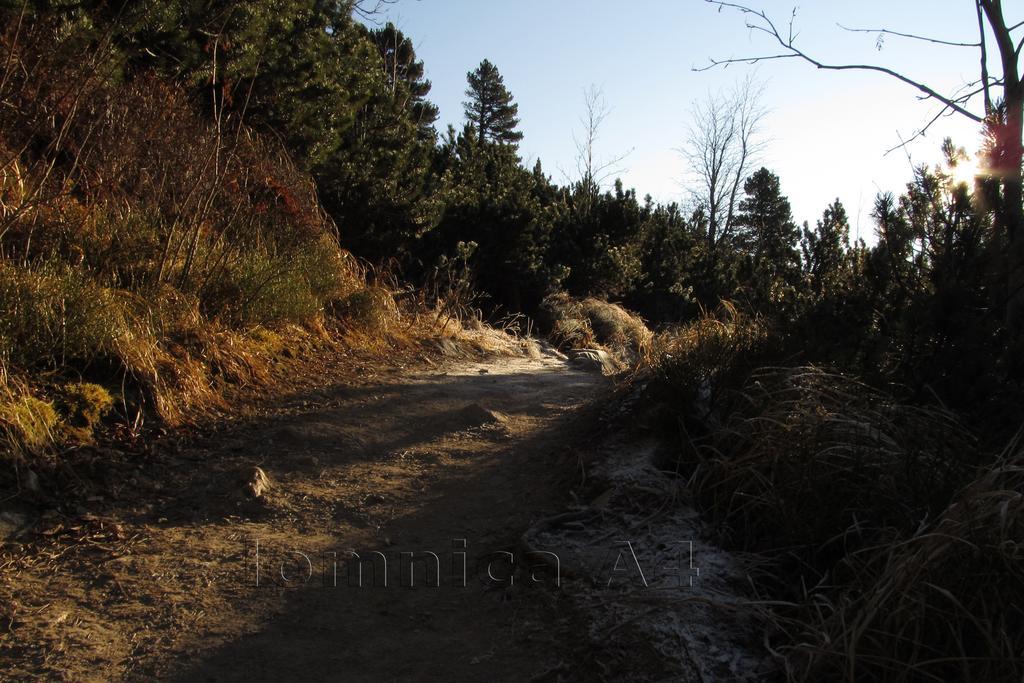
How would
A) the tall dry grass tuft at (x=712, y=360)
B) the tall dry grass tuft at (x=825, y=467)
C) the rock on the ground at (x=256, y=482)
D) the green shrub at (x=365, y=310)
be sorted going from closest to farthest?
the tall dry grass tuft at (x=825, y=467) → the rock on the ground at (x=256, y=482) → the tall dry grass tuft at (x=712, y=360) → the green shrub at (x=365, y=310)

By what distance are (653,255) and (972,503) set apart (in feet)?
64.2

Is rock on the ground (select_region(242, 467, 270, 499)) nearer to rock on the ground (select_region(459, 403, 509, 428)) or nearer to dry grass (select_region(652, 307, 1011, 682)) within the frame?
rock on the ground (select_region(459, 403, 509, 428))

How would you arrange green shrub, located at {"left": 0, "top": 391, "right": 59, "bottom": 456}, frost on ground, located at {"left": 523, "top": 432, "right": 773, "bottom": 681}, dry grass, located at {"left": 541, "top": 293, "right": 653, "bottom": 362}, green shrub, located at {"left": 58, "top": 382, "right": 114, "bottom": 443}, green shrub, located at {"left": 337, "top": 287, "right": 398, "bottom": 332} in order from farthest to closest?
dry grass, located at {"left": 541, "top": 293, "right": 653, "bottom": 362}
green shrub, located at {"left": 337, "top": 287, "right": 398, "bottom": 332}
green shrub, located at {"left": 58, "top": 382, "right": 114, "bottom": 443}
green shrub, located at {"left": 0, "top": 391, "right": 59, "bottom": 456}
frost on ground, located at {"left": 523, "top": 432, "right": 773, "bottom": 681}

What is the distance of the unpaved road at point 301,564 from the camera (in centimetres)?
295

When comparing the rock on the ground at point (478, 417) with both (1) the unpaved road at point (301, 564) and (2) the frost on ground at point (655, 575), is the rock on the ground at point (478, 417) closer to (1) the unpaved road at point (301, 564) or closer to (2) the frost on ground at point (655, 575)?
(1) the unpaved road at point (301, 564)

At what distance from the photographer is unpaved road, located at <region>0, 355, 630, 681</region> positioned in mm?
2947

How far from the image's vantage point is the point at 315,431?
18.0 ft

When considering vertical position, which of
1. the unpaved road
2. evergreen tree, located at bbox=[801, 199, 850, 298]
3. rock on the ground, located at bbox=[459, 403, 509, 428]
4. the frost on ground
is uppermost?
evergreen tree, located at bbox=[801, 199, 850, 298]

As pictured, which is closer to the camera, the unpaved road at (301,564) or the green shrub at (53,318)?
the unpaved road at (301,564)

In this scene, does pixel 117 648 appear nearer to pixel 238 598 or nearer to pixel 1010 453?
pixel 238 598

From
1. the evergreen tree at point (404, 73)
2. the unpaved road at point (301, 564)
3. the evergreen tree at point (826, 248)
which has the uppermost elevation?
the evergreen tree at point (404, 73)

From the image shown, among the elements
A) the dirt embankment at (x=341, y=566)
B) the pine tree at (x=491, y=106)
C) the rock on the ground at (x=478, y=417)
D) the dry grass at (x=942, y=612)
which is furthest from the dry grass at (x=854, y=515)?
the pine tree at (x=491, y=106)

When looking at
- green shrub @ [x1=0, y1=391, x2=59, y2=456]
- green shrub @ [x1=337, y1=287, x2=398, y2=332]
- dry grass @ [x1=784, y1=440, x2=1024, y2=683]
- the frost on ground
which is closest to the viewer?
dry grass @ [x1=784, y1=440, x2=1024, y2=683]

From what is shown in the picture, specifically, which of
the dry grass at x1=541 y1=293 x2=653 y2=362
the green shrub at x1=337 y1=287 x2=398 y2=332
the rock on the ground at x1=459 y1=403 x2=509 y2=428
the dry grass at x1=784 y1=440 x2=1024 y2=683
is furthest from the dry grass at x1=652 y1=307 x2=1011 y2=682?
the dry grass at x1=541 y1=293 x2=653 y2=362
